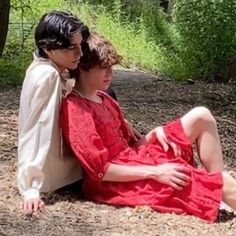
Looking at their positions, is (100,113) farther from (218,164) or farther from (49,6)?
(49,6)

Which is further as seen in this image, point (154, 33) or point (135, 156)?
point (154, 33)

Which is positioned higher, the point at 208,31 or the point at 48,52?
the point at 48,52

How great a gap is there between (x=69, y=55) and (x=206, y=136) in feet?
2.60

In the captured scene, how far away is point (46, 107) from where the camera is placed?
10.9 ft

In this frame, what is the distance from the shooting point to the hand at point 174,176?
128 inches

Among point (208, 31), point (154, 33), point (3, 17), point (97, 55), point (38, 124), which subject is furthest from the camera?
point (154, 33)

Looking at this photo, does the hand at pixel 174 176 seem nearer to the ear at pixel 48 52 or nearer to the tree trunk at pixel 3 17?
the ear at pixel 48 52

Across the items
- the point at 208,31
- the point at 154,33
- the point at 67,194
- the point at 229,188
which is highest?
the point at 229,188

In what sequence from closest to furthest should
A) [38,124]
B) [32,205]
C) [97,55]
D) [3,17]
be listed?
[32,205] → [38,124] → [97,55] → [3,17]

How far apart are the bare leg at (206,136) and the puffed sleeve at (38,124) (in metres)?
0.69

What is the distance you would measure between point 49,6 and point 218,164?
9.89m

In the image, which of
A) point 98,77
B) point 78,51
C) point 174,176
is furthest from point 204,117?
point 78,51

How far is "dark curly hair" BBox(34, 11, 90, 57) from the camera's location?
3.35 meters

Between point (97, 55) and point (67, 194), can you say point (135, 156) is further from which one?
point (97, 55)
